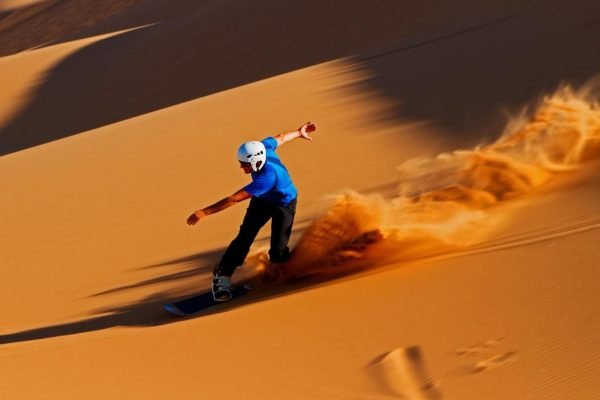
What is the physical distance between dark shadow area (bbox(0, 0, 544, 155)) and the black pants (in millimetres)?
12357

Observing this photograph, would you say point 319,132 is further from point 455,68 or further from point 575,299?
point 575,299

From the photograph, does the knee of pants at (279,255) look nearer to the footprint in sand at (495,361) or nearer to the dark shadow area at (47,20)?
the footprint in sand at (495,361)

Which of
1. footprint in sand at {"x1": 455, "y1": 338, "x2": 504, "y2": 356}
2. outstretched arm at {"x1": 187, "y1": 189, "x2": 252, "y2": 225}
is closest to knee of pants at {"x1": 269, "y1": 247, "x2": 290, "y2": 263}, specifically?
outstretched arm at {"x1": 187, "y1": 189, "x2": 252, "y2": 225}

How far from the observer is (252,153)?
7.21m

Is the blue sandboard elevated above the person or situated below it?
below

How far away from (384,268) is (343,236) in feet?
2.23

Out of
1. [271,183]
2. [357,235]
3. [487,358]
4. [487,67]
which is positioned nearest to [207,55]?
[487,67]

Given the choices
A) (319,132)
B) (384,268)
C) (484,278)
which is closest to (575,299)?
(484,278)

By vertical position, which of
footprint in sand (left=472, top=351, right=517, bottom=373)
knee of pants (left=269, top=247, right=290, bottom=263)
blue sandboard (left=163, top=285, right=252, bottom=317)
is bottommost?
footprint in sand (left=472, top=351, right=517, bottom=373)

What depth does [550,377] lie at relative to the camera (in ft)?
17.2

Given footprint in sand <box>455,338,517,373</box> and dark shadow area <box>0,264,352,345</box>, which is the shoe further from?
footprint in sand <box>455,338,517,373</box>

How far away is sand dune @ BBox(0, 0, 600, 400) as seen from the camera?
237 inches

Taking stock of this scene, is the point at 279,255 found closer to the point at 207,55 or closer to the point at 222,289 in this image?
the point at 222,289

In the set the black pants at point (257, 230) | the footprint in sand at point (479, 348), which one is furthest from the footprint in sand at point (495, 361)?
the black pants at point (257, 230)
